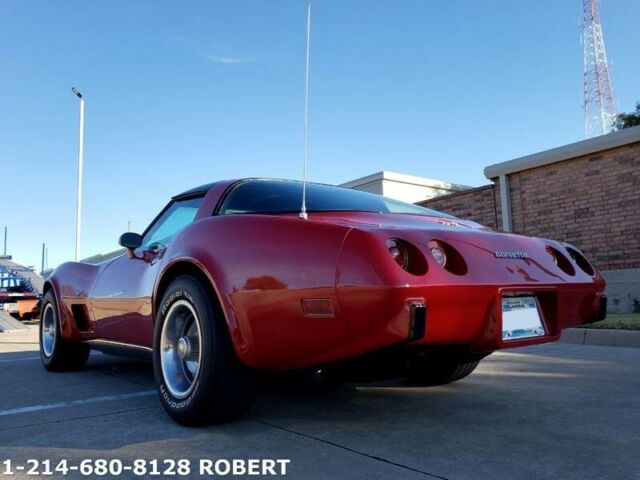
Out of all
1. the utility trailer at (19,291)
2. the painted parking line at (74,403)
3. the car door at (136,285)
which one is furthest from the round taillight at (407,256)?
the utility trailer at (19,291)

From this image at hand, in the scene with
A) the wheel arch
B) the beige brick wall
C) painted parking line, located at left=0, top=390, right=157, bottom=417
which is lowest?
painted parking line, located at left=0, top=390, right=157, bottom=417

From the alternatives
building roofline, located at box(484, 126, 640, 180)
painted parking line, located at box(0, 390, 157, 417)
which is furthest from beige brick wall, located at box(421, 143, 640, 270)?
painted parking line, located at box(0, 390, 157, 417)

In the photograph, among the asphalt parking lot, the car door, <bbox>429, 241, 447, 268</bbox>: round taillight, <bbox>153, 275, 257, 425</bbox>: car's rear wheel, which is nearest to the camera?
the asphalt parking lot

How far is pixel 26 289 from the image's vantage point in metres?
14.9

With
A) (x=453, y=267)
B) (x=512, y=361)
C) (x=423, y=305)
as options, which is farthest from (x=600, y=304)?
(x=512, y=361)

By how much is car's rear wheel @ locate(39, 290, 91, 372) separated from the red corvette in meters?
1.64

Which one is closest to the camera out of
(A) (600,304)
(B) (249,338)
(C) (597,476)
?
(C) (597,476)

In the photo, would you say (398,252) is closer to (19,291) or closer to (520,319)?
(520,319)

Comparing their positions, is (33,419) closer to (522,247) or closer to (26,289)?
(522,247)

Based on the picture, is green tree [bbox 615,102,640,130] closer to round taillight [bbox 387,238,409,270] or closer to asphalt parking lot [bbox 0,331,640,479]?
asphalt parking lot [bbox 0,331,640,479]

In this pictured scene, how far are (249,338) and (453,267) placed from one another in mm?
971

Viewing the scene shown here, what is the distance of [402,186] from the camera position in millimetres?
13250

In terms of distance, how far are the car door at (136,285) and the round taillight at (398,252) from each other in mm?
1540

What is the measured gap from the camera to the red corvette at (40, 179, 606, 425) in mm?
2270
